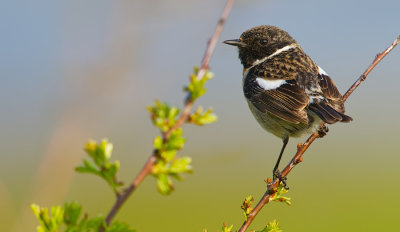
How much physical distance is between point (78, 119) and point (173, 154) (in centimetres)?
232

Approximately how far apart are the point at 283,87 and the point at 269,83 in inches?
8.2

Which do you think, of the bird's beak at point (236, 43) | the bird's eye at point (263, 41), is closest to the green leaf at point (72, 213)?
the bird's beak at point (236, 43)

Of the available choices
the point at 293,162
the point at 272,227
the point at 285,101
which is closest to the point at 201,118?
the point at 272,227

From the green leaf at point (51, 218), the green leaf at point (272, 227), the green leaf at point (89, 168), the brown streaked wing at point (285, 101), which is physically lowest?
the green leaf at point (51, 218)

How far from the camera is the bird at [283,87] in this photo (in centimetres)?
412

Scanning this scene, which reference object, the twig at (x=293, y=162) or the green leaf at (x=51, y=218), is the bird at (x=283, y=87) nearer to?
the twig at (x=293, y=162)

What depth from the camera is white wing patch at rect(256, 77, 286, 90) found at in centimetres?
465

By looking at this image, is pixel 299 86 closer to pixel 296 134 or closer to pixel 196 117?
pixel 296 134

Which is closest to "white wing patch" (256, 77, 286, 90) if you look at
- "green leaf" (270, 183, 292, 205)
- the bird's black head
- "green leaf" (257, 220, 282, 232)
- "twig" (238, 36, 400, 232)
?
the bird's black head

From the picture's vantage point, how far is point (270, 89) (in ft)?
15.1

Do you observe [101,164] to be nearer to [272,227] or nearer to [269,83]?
[272,227]

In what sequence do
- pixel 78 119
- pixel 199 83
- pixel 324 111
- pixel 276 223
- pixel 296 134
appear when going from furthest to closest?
1. pixel 296 134
2. pixel 324 111
3. pixel 78 119
4. pixel 276 223
5. pixel 199 83

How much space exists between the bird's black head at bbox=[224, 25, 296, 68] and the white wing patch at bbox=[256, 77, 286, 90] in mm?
708

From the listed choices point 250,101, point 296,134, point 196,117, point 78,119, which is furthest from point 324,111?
point 196,117
